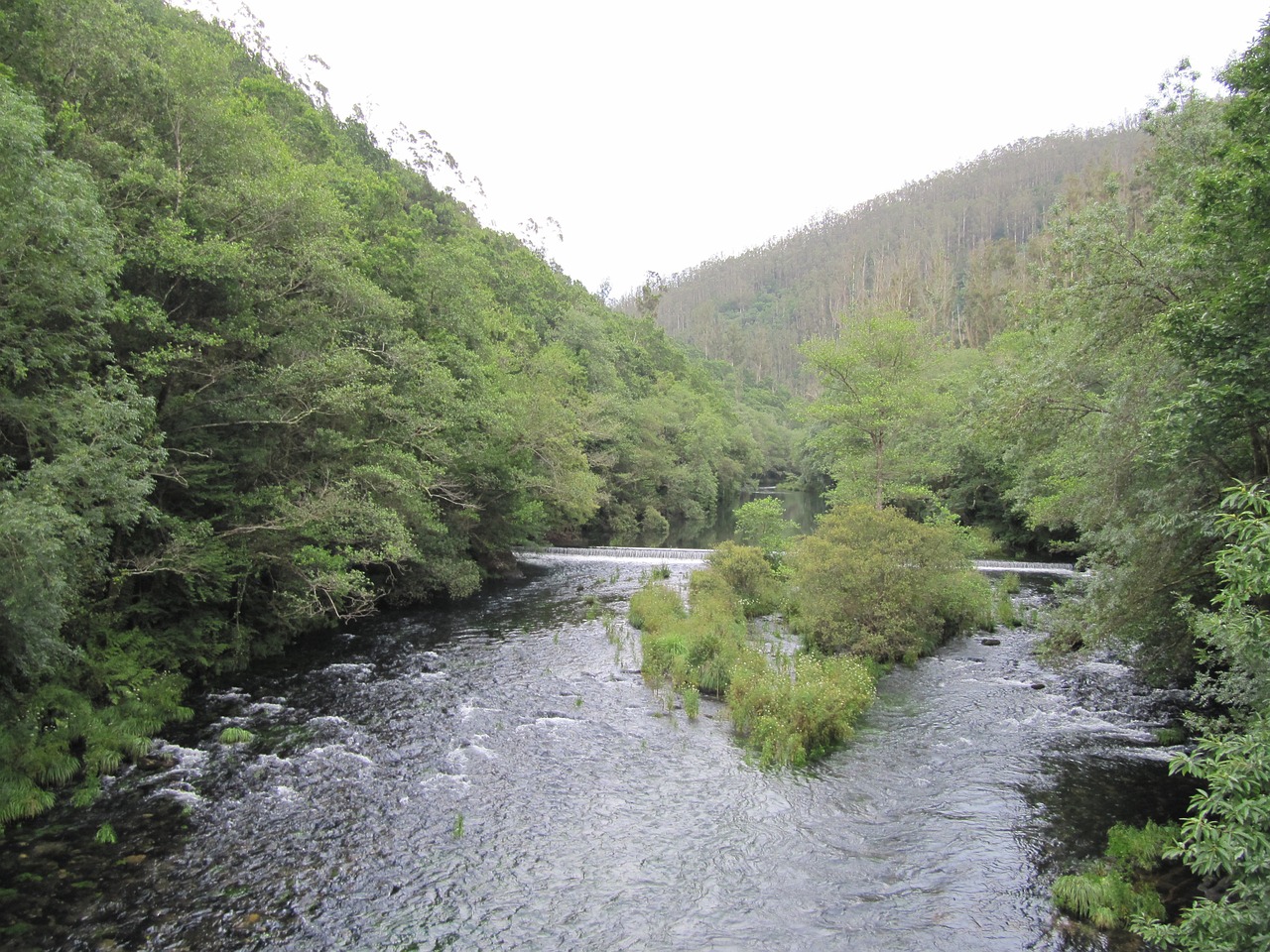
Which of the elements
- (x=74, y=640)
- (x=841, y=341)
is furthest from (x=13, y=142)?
(x=841, y=341)

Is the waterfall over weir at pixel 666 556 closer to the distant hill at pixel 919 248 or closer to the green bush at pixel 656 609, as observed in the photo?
the green bush at pixel 656 609

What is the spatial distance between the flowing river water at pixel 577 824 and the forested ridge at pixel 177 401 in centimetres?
225

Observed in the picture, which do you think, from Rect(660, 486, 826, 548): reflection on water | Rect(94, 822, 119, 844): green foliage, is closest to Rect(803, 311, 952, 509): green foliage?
Rect(660, 486, 826, 548): reflection on water

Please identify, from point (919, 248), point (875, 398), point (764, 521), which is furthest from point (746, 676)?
point (919, 248)

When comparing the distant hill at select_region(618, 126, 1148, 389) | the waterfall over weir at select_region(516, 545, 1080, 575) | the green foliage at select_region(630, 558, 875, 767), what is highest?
the distant hill at select_region(618, 126, 1148, 389)

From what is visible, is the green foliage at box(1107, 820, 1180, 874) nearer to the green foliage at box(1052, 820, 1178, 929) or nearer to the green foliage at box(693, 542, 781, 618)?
the green foliage at box(1052, 820, 1178, 929)

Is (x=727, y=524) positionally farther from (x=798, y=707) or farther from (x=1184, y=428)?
(x=1184, y=428)

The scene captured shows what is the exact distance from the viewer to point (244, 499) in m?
18.2

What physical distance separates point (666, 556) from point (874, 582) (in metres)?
19.4

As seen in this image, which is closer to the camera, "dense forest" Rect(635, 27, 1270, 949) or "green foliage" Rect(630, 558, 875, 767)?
"dense forest" Rect(635, 27, 1270, 949)

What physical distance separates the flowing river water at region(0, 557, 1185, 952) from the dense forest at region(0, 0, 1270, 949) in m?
1.99

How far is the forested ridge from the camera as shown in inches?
441

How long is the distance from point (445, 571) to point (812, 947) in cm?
2109

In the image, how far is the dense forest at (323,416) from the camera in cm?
957
